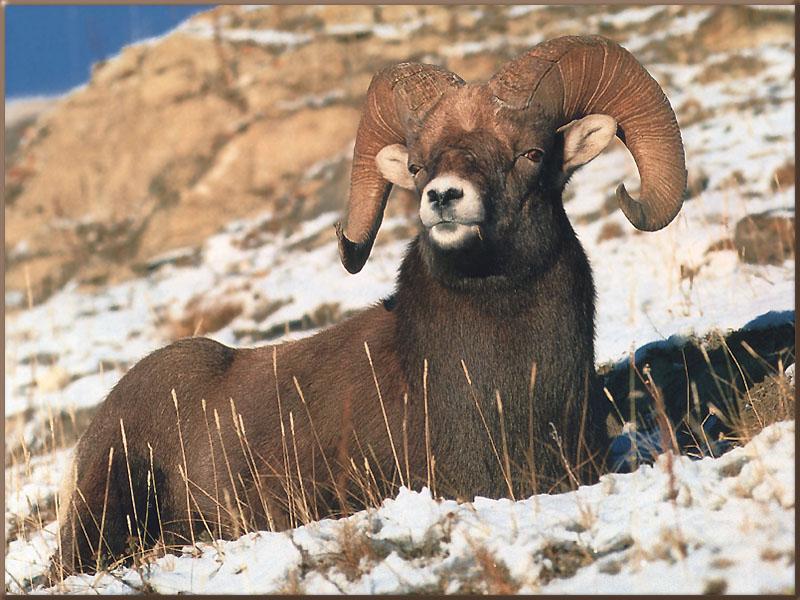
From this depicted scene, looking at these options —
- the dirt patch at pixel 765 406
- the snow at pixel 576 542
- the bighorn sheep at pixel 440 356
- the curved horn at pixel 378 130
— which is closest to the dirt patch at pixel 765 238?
the dirt patch at pixel 765 406

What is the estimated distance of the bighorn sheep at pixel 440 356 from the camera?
693 cm

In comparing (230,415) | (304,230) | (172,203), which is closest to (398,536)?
(230,415)

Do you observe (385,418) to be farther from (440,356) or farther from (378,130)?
(378,130)

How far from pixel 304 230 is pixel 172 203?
8.14 metres

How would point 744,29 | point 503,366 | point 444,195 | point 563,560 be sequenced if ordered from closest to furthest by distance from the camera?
point 563,560 → point 444,195 → point 503,366 → point 744,29

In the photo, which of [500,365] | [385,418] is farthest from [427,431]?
[500,365]

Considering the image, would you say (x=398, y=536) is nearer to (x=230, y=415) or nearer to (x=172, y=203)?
(x=230, y=415)

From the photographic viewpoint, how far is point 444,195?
6.41 meters

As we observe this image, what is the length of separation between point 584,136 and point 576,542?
3.45 m

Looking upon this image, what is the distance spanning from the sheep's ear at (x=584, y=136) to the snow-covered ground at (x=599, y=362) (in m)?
1.51

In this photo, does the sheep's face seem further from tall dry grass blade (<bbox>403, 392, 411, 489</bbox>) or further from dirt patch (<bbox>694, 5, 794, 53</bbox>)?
dirt patch (<bbox>694, 5, 794, 53</bbox>)

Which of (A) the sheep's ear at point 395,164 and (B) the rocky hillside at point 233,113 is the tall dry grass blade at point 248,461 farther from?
(B) the rocky hillside at point 233,113

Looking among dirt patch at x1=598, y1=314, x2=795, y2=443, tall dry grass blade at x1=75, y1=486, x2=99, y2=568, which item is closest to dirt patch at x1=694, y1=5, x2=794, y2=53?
dirt patch at x1=598, y1=314, x2=795, y2=443

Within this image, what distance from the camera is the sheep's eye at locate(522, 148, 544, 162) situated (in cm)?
720
